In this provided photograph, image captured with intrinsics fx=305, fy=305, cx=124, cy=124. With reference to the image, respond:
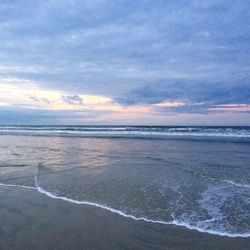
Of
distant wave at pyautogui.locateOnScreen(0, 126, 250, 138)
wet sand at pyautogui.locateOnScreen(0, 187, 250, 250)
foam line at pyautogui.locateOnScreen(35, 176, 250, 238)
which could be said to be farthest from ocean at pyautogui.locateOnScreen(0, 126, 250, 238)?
distant wave at pyautogui.locateOnScreen(0, 126, 250, 138)

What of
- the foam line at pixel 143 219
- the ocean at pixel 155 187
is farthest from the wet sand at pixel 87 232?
the ocean at pixel 155 187

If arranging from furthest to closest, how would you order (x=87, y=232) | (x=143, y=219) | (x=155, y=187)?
1. (x=155, y=187)
2. (x=143, y=219)
3. (x=87, y=232)

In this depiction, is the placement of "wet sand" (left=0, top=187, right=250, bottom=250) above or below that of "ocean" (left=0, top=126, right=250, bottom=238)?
below

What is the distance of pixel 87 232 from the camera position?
5027 mm

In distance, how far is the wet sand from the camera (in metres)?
4.57

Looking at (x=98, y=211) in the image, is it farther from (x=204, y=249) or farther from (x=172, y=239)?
(x=204, y=249)

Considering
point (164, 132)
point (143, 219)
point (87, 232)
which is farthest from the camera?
point (164, 132)

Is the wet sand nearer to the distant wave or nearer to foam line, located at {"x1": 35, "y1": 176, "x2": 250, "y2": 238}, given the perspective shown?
foam line, located at {"x1": 35, "y1": 176, "x2": 250, "y2": 238}

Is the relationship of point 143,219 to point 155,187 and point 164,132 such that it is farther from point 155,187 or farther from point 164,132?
point 164,132

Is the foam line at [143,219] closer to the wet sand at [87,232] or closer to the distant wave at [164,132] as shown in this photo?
the wet sand at [87,232]

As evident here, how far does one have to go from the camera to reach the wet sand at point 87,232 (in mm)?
4570

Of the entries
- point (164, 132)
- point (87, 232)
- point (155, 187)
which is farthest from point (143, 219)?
point (164, 132)

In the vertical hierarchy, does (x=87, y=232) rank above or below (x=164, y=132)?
below

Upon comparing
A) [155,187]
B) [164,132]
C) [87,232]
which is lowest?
[87,232]
